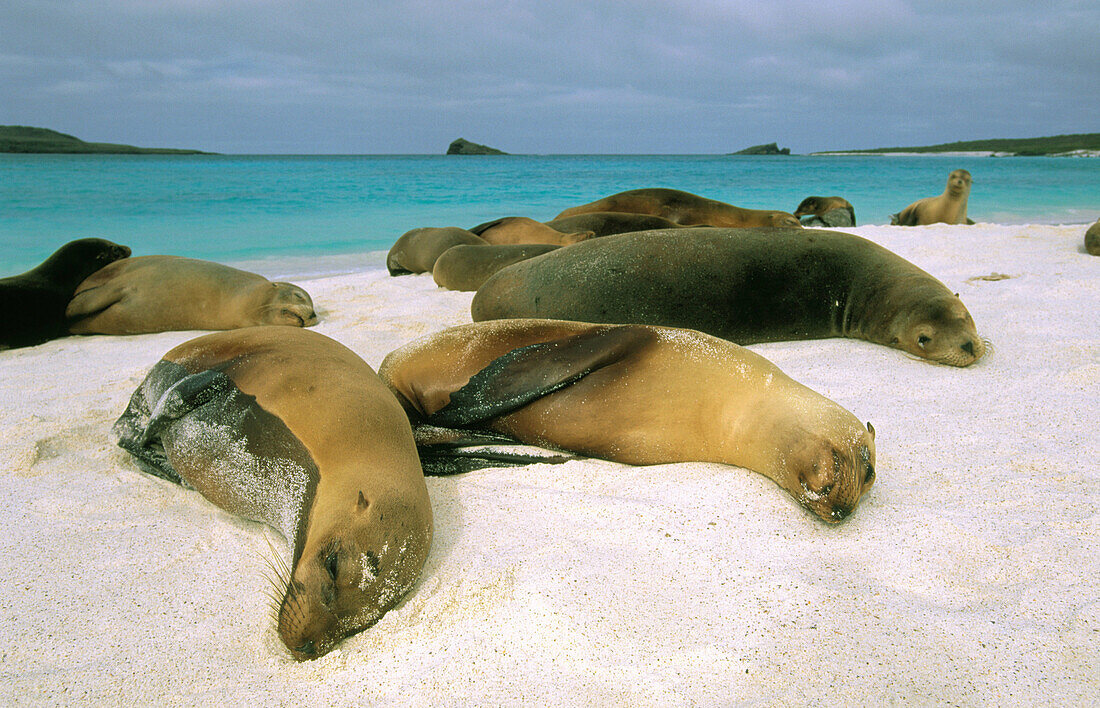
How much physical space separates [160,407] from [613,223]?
4.95 meters

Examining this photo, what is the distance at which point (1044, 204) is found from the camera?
57.6 ft

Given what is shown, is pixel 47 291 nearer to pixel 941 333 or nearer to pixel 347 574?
pixel 347 574

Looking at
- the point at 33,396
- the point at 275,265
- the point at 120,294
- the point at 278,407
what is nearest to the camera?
the point at 278,407

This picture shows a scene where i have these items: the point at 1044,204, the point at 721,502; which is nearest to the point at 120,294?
the point at 721,502

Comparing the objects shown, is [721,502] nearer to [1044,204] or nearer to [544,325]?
[544,325]

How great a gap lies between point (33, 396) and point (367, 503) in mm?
2587

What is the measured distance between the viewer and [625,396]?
2.48 m

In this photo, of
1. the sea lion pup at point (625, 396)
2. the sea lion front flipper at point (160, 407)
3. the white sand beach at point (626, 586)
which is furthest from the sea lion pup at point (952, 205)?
the sea lion front flipper at point (160, 407)

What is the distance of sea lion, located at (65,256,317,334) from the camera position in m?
4.97

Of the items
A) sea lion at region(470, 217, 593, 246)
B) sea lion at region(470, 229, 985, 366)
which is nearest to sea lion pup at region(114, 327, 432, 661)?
sea lion at region(470, 229, 985, 366)

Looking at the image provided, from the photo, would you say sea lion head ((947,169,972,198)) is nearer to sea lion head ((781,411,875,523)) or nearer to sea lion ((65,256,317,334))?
sea lion ((65,256,317,334))

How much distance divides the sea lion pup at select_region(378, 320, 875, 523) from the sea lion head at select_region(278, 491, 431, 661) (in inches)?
33.0

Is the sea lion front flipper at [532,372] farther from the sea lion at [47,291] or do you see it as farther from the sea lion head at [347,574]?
the sea lion at [47,291]

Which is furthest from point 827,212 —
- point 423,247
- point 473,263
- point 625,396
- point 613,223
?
point 625,396
